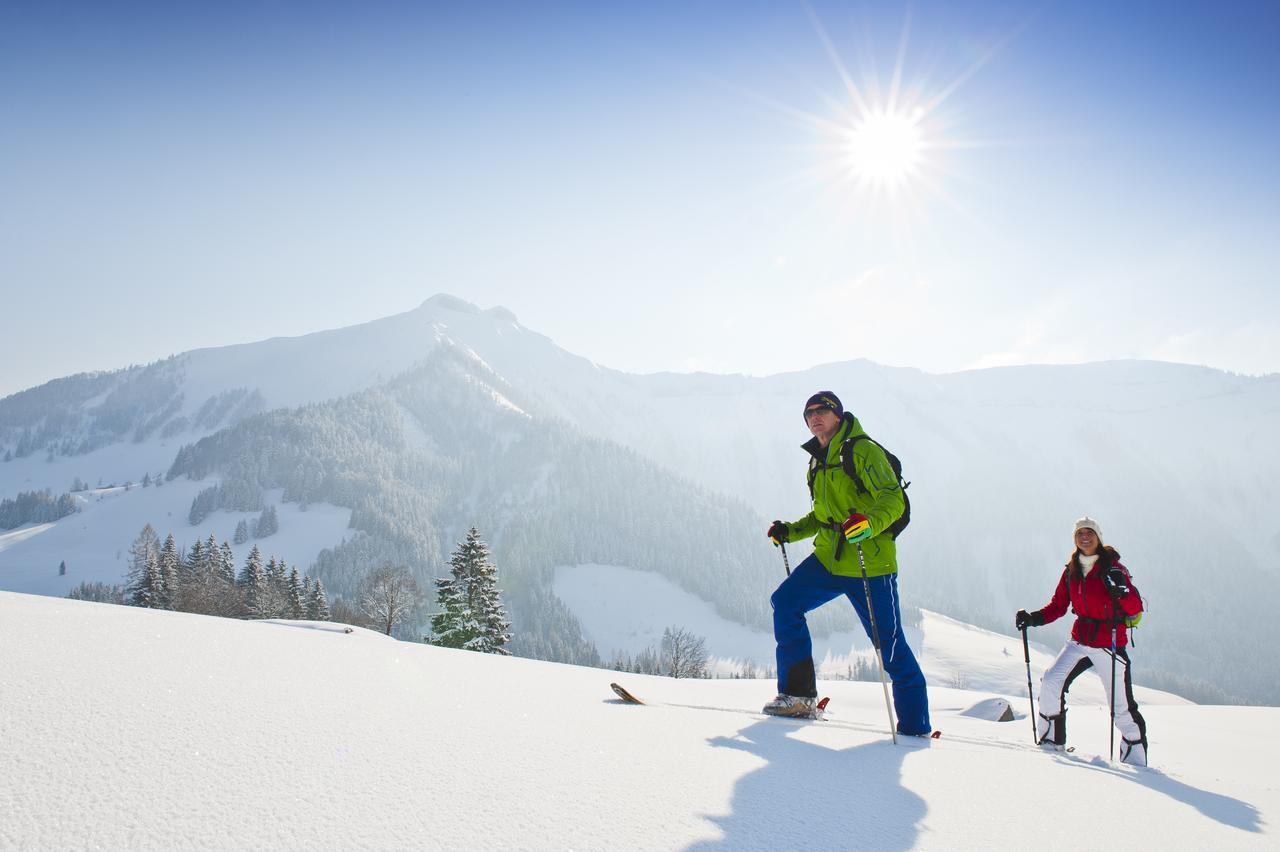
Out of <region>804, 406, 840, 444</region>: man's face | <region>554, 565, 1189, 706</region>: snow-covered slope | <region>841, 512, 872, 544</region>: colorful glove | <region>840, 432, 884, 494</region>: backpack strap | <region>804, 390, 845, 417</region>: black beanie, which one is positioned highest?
<region>804, 390, 845, 417</region>: black beanie

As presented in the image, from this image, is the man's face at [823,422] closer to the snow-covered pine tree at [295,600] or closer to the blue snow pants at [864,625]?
the blue snow pants at [864,625]

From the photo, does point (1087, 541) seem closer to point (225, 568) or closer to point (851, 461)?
point (851, 461)

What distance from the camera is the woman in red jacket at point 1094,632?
5.64m

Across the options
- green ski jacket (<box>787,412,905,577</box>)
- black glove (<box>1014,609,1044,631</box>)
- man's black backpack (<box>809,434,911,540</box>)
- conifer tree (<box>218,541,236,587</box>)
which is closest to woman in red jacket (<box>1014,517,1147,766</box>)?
black glove (<box>1014,609,1044,631</box>)

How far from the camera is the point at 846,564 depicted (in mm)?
5328

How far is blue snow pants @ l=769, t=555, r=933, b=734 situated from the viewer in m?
5.05

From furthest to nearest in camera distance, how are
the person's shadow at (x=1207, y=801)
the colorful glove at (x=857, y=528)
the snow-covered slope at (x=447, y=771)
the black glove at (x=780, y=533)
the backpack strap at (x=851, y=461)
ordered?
1. the black glove at (x=780, y=533)
2. the backpack strap at (x=851, y=461)
3. the colorful glove at (x=857, y=528)
4. the person's shadow at (x=1207, y=801)
5. the snow-covered slope at (x=447, y=771)

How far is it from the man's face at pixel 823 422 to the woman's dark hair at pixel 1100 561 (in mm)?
2975

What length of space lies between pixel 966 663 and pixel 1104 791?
492 ft

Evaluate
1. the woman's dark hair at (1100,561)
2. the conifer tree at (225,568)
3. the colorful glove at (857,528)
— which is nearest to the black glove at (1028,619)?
the woman's dark hair at (1100,561)

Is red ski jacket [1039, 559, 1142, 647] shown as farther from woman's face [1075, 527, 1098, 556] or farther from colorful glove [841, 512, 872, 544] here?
colorful glove [841, 512, 872, 544]

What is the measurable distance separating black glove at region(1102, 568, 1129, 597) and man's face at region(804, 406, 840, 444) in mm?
3168

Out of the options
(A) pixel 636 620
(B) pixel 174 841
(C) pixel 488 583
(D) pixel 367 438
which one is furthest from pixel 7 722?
(D) pixel 367 438

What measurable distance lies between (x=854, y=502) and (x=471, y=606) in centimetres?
2698
